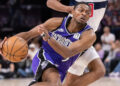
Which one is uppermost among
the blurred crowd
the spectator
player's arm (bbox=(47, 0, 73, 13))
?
player's arm (bbox=(47, 0, 73, 13))

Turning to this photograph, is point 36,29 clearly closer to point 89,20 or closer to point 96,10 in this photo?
point 89,20

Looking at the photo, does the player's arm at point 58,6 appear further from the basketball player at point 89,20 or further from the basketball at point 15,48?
the basketball at point 15,48

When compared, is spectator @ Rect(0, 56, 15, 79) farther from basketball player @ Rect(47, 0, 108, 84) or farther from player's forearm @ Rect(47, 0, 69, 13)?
player's forearm @ Rect(47, 0, 69, 13)

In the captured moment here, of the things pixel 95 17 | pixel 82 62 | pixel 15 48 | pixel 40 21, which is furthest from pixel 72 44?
pixel 40 21

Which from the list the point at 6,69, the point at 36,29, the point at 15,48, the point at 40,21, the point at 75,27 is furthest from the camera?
the point at 40,21

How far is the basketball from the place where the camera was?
14.7 feet

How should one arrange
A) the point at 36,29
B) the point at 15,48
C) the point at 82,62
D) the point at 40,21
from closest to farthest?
1. the point at 15,48
2. the point at 36,29
3. the point at 82,62
4. the point at 40,21

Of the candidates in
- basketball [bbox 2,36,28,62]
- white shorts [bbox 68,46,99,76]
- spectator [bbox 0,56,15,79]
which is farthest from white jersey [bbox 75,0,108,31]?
spectator [bbox 0,56,15,79]

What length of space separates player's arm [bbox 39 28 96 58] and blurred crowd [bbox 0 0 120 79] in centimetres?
679

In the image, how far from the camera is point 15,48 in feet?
14.8

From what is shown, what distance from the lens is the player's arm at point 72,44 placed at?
4275 millimetres

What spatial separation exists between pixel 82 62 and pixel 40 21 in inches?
332

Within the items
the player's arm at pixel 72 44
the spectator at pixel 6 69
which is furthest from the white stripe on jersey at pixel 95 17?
the spectator at pixel 6 69

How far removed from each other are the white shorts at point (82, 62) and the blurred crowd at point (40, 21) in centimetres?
603
